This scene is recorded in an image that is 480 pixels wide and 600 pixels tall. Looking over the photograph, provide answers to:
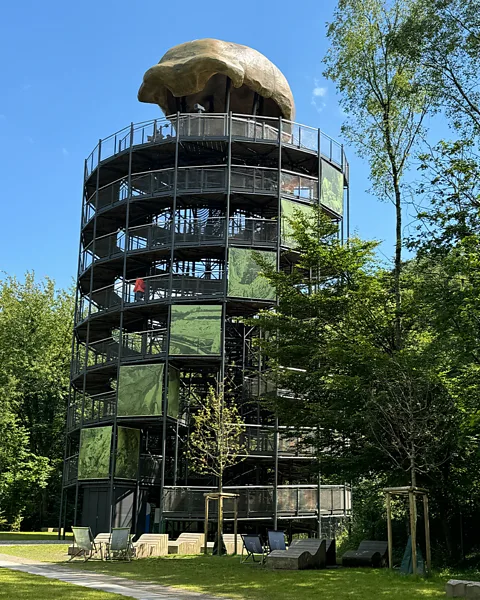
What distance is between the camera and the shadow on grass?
1337 cm

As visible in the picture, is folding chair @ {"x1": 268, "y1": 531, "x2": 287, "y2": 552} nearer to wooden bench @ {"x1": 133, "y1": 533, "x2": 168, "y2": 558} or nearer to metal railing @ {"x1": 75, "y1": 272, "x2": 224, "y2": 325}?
wooden bench @ {"x1": 133, "y1": 533, "x2": 168, "y2": 558}

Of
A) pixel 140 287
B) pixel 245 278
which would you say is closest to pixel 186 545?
pixel 245 278

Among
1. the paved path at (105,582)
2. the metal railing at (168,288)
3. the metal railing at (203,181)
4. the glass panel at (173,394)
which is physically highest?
the metal railing at (203,181)

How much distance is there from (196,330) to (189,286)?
2.26 metres

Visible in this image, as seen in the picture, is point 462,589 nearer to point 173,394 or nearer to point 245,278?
point 173,394

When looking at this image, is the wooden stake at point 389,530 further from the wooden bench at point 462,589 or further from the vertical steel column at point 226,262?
the vertical steel column at point 226,262

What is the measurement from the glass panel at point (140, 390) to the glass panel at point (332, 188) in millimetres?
11967

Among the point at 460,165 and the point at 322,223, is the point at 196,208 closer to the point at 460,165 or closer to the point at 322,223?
the point at 322,223

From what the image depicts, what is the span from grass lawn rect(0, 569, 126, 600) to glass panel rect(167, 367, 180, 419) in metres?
16.5

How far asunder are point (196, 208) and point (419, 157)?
18189 millimetres

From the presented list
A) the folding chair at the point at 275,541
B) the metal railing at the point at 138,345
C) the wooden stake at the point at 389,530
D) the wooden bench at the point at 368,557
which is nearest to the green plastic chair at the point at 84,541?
the folding chair at the point at 275,541

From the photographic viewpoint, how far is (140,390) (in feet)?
108

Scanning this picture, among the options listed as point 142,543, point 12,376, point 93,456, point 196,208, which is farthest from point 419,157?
point 12,376

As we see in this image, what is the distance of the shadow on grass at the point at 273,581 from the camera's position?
13367mm
